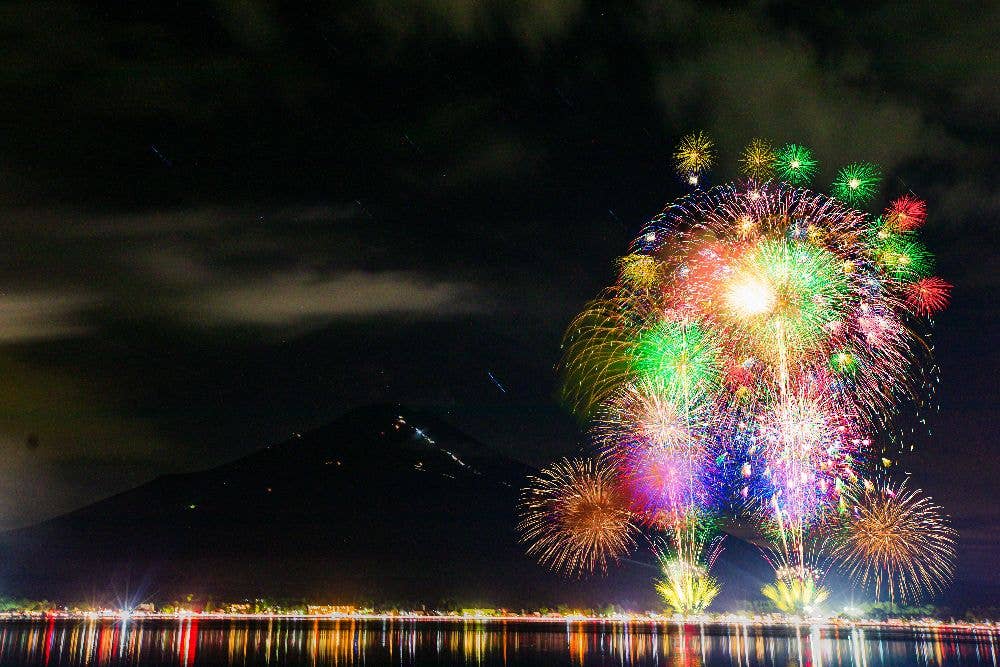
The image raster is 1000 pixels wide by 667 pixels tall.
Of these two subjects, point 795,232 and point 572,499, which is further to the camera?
point 572,499

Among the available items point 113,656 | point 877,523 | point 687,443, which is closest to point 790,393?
point 687,443

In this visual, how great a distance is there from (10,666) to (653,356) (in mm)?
47489

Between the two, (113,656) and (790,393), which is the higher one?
(790,393)

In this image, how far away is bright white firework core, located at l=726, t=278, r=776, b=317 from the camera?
50844 mm

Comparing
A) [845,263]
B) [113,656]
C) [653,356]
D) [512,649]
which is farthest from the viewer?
[512,649]

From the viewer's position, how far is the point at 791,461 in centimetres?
5244

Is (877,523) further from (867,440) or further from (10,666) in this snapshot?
(10,666)

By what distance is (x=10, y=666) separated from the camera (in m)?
62.2

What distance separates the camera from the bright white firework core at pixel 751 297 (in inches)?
2002

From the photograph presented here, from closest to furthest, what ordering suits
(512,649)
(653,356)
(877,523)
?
(653,356) < (877,523) < (512,649)

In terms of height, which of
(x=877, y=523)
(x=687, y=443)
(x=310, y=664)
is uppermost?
(x=687, y=443)

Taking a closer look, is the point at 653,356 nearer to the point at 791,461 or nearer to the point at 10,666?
the point at 791,461

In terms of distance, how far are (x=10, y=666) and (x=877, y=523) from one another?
58829 mm

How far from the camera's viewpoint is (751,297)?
168 feet
